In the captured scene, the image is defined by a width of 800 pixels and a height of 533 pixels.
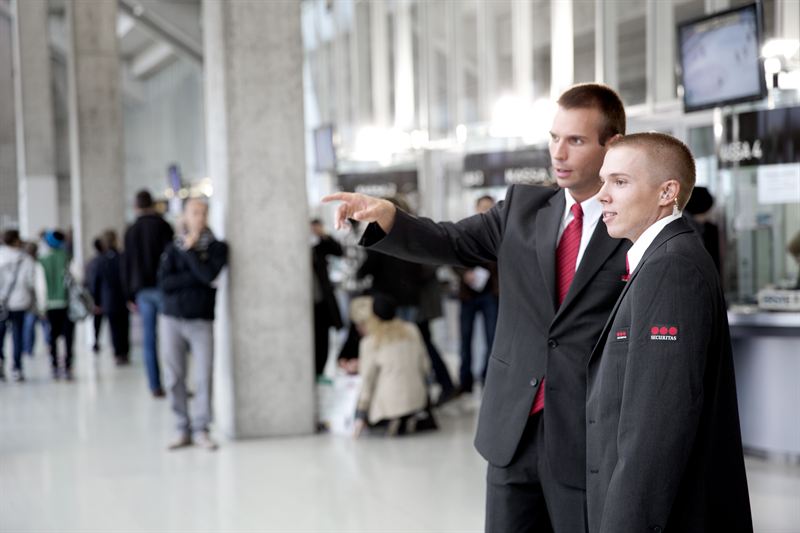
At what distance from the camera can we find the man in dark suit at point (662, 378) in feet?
5.96

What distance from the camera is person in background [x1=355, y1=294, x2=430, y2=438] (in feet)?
21.3

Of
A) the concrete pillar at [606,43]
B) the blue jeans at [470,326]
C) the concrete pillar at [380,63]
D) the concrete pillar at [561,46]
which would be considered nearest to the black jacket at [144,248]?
the blue jeans at [470,326]

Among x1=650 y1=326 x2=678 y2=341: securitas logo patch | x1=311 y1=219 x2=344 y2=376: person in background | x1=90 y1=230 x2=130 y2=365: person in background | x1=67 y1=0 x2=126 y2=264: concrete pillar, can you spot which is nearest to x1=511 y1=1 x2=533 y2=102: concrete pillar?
x1=311 y1=219 x2=344 y2=376: person in background

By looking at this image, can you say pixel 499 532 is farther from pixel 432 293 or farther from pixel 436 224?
pixel 432 293

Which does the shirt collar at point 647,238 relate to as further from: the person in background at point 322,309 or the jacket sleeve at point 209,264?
the person in background at point 322,309

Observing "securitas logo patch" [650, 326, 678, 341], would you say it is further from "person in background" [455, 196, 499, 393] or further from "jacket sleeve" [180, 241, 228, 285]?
"person in background" [455, 196, 499, 393]

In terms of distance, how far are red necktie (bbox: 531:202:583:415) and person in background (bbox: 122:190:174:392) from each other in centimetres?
643

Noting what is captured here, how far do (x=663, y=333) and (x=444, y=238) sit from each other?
898 millimetres

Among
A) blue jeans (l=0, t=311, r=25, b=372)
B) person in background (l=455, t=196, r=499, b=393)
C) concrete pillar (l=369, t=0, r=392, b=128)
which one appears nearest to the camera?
person in background (l=455, t=196, r=499, b=393)

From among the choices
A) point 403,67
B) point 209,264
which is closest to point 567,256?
point 209,264

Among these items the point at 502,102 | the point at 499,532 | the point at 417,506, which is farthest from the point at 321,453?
the point at 502,102

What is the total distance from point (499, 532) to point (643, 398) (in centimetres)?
80

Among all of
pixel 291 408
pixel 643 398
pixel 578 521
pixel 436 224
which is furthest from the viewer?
pixel 291 408

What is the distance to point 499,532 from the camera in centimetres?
246
